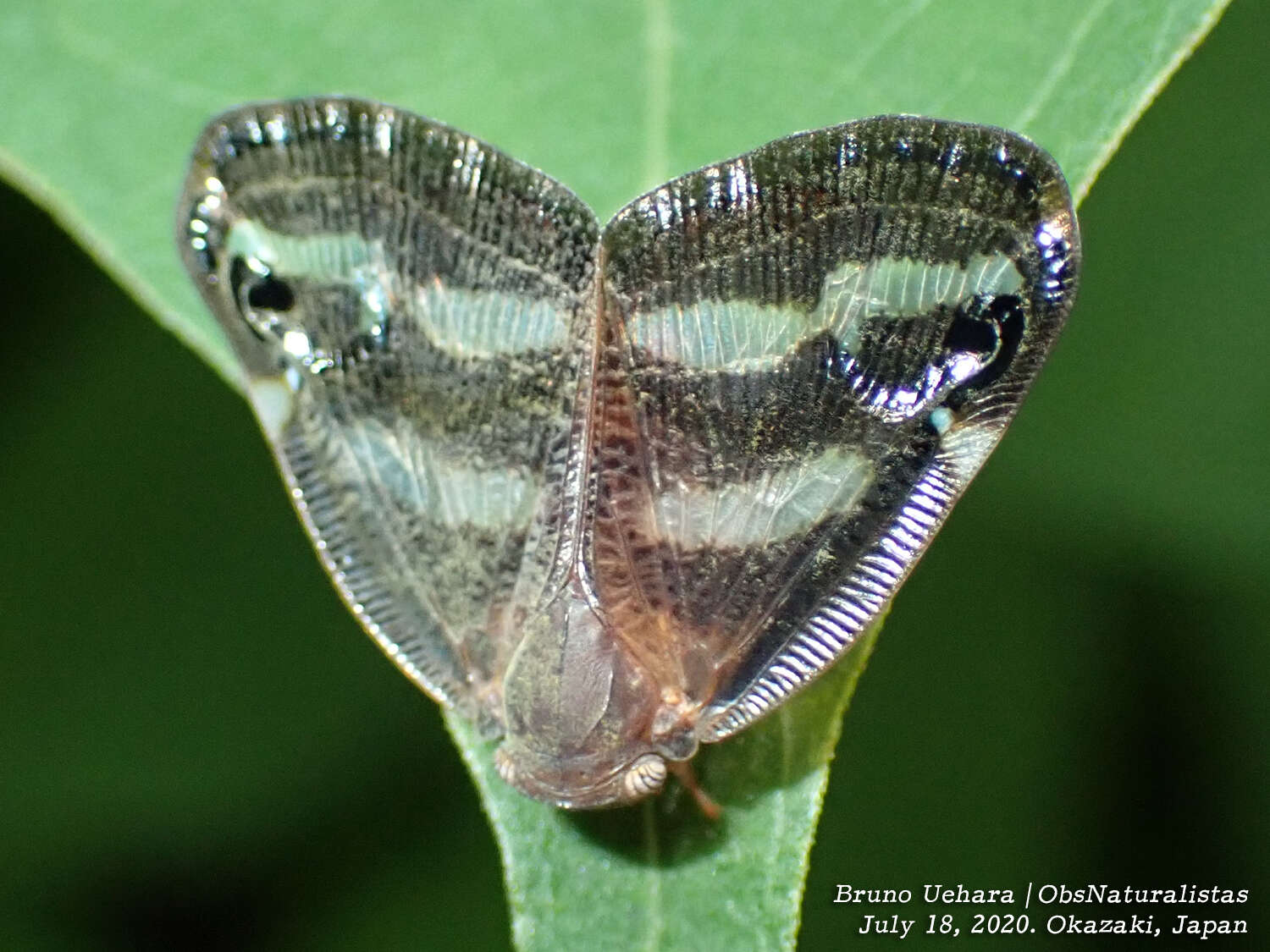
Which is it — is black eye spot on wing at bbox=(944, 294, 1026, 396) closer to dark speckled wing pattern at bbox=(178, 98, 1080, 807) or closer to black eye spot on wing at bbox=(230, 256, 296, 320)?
dark speckled wing pattern at bbox=(178, 98, 1080, 807)

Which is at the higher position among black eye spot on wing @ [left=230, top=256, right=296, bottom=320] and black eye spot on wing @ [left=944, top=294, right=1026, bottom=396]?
black eye spot on wing @ [left=230, top=256, right=296, bottom=320]

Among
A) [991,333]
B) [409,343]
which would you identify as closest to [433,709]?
[409,343]

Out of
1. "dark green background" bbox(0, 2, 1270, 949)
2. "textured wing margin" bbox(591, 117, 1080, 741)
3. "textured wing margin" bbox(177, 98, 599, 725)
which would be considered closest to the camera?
"textured wing margin" bbox(591, 117, 1080, 741)

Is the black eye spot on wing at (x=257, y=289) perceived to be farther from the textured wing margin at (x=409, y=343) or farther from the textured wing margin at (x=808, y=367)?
the textured wing margin at (x=808, y=367)

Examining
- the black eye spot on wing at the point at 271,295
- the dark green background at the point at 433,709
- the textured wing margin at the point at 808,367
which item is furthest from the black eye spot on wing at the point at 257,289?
the dark green background at the point at 433,709

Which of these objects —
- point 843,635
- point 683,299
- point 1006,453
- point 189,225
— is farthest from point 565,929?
point 1006,453

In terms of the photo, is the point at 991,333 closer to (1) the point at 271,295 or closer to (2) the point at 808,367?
(2) the point at 808,367

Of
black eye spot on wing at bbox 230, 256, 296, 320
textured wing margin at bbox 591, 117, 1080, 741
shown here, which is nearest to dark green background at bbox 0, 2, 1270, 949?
black eye spot on wing at bbox 230, 256, 296, 320

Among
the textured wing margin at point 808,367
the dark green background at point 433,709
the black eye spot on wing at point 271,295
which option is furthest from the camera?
the dark green background at point 433,709

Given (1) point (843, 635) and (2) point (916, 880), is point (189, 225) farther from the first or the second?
(2) point (916, 880)

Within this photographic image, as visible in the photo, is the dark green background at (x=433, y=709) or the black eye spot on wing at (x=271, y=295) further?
the dark green background at (x=433, y=709)
